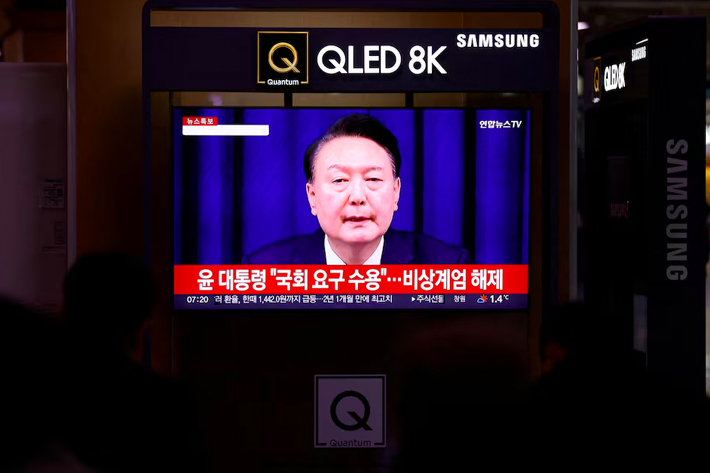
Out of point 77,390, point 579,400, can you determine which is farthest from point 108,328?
point 579,400

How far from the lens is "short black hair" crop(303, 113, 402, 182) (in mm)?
4543

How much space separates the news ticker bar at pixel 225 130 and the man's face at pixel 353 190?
1.01 ft

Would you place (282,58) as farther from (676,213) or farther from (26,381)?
(26,381)

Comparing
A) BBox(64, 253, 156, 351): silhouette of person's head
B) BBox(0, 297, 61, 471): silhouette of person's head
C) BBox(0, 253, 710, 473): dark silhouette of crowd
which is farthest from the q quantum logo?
BBox(0, 297, 61, 471): silhouette of person's head

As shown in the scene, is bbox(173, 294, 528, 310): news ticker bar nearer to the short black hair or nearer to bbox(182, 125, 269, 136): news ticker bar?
the short black hair

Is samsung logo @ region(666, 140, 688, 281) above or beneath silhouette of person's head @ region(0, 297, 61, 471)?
above

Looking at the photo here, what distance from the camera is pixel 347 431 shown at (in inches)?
187

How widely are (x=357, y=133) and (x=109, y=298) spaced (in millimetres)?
2389

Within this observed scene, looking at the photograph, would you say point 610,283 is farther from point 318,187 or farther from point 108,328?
point 108,328

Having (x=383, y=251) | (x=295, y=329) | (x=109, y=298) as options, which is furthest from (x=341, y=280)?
(x=109, y=298)

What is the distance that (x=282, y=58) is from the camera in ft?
14.1

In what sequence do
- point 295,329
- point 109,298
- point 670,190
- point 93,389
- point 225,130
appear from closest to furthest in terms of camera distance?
point 93,389
point 109,298
point 670,190
point 225,130
point 295,329

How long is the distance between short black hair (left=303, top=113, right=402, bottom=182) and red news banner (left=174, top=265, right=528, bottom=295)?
53 centimetres

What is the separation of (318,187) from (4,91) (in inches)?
69.2
